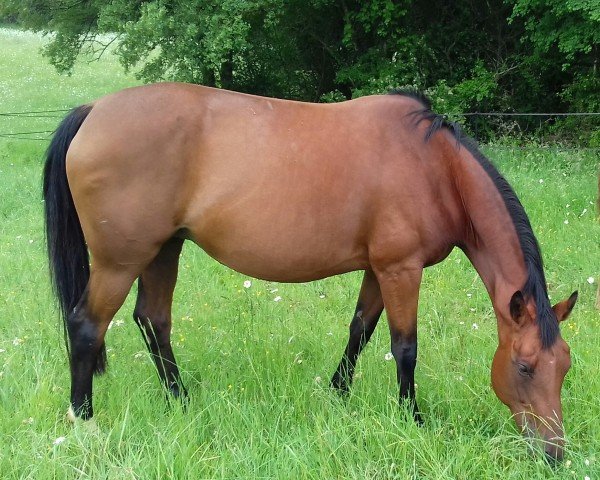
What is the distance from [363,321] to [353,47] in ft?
→ 37.1

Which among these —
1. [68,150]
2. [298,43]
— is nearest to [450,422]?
[68,150]

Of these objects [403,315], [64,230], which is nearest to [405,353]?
[403,315]

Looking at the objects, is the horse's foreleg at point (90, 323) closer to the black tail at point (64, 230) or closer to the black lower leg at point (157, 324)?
the black tail at point (64, 230)

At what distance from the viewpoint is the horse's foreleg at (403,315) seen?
302 cm

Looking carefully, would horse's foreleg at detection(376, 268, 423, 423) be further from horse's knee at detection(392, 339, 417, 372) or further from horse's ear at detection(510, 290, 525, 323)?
horse's ear at detection(510, 290, 525, 323)

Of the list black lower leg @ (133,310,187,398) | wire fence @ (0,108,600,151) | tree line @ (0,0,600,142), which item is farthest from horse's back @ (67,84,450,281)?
tree line @ (0,0,600,142)

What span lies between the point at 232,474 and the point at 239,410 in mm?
411

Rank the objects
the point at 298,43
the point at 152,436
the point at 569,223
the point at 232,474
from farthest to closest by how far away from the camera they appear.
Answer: the point at 298,43
the point at 569,223
the point at 152,436
the point at 232,474

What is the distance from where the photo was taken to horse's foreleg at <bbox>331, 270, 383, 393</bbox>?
3445 mm

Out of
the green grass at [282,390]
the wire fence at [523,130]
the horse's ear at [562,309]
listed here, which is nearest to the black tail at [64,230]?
the green grass at [282,390]

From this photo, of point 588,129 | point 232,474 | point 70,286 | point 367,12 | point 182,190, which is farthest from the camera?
point 367,12

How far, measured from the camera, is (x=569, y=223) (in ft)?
19.4

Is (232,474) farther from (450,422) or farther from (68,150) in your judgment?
(68,150)

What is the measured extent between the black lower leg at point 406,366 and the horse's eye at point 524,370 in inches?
22.0
